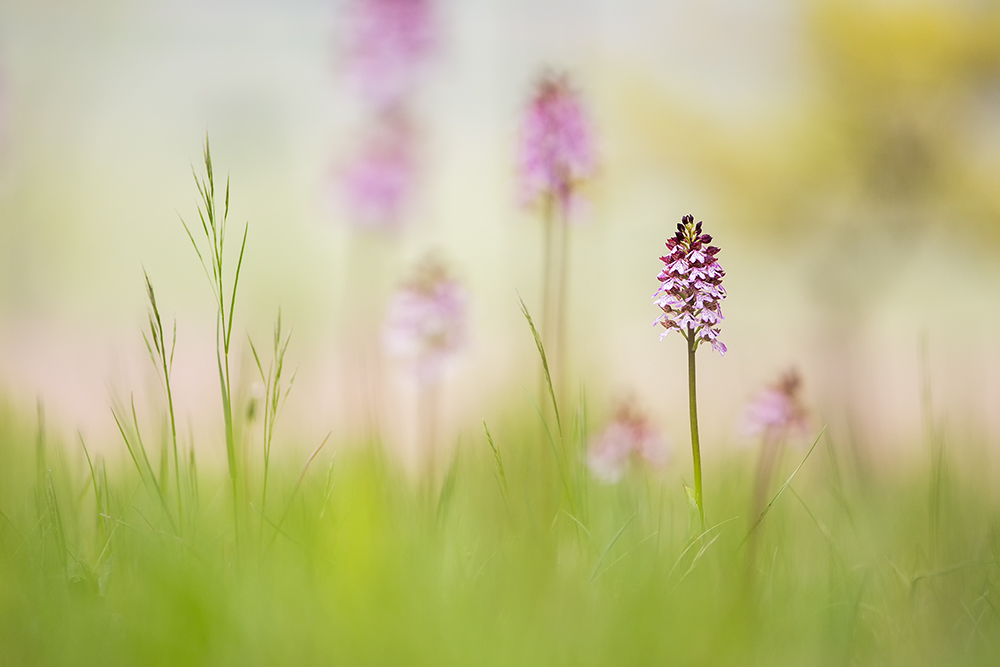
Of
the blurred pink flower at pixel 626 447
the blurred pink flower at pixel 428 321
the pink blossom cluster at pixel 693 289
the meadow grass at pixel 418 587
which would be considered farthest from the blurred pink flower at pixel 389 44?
the pink blossom cluster at pixel 693 289

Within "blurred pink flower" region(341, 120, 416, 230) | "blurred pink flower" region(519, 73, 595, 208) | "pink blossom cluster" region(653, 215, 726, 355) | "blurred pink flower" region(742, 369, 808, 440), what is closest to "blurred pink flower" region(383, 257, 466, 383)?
"blurred pink flower" region(519, 73, 595, 208)

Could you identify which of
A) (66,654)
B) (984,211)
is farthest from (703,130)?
(66,654)

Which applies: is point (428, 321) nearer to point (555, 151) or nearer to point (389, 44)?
point (555, 151)

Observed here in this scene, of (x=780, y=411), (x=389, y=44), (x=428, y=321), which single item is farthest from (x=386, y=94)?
(x=780, y=411)

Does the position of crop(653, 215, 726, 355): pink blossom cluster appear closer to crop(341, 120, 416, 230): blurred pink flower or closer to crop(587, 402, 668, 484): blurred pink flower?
crop(587, 402, 668, 484): blurred pink flower

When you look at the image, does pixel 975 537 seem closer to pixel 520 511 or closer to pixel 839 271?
pixel 520 511
